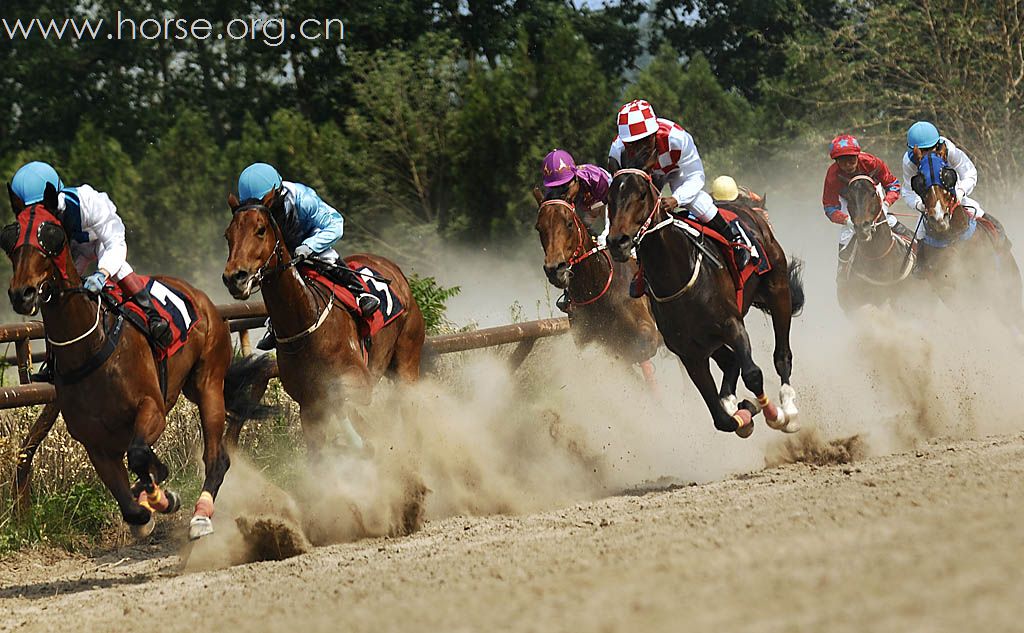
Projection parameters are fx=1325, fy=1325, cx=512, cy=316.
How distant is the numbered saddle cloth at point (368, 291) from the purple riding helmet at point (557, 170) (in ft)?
6.11

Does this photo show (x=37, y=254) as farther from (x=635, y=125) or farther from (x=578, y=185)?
(x=578, y=185)

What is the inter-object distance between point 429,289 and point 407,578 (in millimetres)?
6005

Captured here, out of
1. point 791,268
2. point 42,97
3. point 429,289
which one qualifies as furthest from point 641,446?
point 42,97

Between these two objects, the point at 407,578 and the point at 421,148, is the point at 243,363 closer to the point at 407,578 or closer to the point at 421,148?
the point at 407,578

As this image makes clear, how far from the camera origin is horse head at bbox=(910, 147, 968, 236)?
463 inches

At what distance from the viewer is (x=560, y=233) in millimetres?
10078

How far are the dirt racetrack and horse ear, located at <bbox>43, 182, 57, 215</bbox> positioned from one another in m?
2.04

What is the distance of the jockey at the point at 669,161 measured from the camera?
8750 mm

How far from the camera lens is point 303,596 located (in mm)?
5875

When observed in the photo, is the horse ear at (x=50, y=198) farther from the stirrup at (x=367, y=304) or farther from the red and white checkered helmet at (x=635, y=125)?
the red and white checkered helmet at (x=635, y=125)

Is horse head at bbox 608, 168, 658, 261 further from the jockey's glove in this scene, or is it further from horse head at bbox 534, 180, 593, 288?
the jockey's glove

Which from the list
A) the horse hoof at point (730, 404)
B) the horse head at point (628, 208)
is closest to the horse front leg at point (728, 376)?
the horse hoof at point (730, 404)

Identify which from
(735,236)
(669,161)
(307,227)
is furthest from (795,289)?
(307,227)

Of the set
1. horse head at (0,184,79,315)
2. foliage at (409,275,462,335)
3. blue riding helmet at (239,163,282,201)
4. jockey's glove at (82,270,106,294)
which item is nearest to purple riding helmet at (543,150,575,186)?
foliage at (409,275,462,335)
